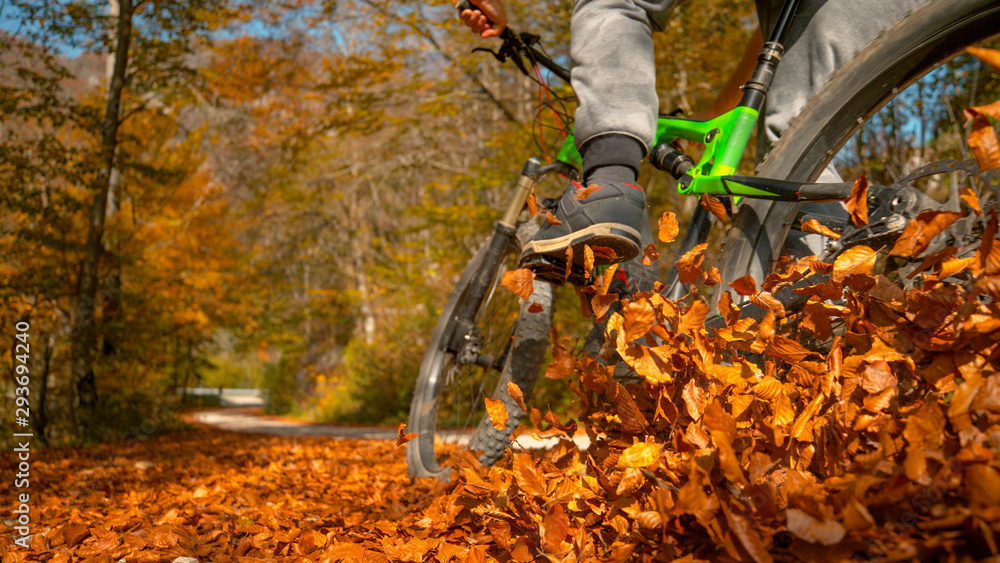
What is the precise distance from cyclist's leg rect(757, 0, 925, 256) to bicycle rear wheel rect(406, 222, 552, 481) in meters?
0.93

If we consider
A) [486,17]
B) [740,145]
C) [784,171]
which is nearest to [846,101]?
[784,171]

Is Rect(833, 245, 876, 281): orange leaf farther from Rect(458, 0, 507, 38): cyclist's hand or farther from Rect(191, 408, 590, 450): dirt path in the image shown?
Rect(191, 408, 590, 450): dirt path

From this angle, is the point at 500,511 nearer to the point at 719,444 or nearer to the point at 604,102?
the point at 719,444

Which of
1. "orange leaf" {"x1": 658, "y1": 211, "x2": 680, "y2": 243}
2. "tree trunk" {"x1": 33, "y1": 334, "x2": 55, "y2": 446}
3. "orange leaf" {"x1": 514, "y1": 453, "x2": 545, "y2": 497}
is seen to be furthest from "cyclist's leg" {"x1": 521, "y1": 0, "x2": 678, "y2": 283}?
"tree trunk" {"x1": 33, "y1": 334, "x2": 55, "y2": 446}

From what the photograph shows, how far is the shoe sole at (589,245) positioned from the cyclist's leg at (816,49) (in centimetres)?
49

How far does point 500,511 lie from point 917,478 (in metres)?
0.72

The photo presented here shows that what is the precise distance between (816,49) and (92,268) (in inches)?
245

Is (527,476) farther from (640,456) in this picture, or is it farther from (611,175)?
(611,175)

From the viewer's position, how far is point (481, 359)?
243 centimetres

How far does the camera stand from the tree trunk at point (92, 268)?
17.9 feet

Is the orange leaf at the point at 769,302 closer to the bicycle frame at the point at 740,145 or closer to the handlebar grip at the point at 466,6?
the bicycle frame at the point at 740,145

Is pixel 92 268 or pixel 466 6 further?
pixel 92 268

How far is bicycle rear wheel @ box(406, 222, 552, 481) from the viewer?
7.16 ft

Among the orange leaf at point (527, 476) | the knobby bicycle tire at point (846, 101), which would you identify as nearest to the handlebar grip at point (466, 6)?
the knobby bicycle tire at point (846, 101)
